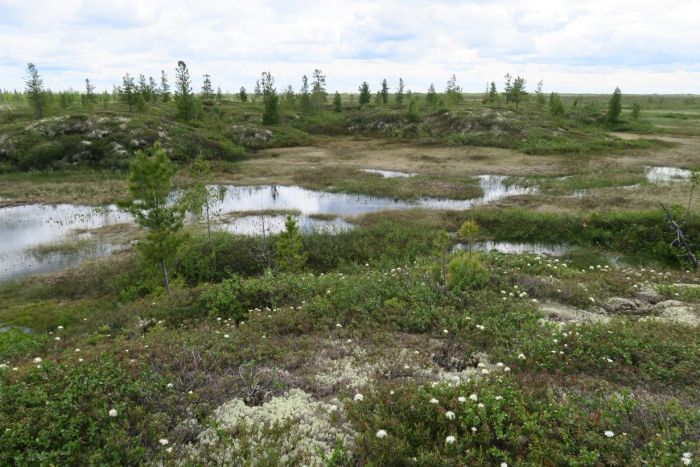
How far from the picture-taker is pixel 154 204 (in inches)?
770

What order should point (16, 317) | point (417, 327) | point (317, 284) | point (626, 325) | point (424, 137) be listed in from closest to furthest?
point (626, 325)
point (417, 327)
point (317, 284)
point (16, 317)
point (424, 137)

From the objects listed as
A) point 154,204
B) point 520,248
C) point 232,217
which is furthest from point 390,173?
point 154,204

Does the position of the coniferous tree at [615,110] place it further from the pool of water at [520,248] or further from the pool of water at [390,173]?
the pool of water at [520,248]

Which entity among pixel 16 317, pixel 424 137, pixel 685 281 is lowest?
pixel 16 317

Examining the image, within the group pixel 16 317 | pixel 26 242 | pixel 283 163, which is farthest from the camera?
pixel 283 163

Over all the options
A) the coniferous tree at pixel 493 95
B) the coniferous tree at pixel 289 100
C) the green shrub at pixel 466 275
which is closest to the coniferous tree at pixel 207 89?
the coniferous tree at pixel 289 100

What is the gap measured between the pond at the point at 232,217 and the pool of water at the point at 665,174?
12.9 metres

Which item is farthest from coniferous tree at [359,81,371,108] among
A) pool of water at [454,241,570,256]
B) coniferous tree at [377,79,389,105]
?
pool of water at [454,241,570,256]

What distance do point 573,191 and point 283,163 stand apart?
3728 centimetres

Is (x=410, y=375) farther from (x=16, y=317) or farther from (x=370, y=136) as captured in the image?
(x=370, y=136)

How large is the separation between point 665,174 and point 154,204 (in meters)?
50.1

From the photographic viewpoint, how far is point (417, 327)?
1245 centimetres

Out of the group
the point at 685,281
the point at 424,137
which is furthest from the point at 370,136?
the point at 685,281

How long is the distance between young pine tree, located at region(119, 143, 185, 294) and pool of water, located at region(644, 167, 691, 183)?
4391 cm
